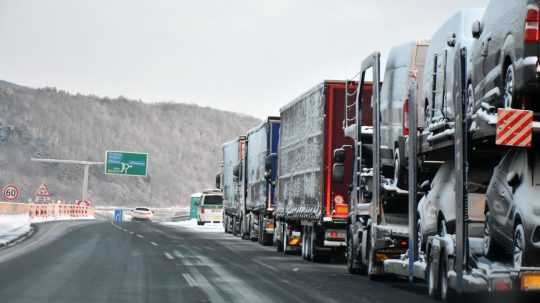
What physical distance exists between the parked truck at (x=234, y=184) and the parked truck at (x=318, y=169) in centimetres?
1525

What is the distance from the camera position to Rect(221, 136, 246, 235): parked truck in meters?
46.1

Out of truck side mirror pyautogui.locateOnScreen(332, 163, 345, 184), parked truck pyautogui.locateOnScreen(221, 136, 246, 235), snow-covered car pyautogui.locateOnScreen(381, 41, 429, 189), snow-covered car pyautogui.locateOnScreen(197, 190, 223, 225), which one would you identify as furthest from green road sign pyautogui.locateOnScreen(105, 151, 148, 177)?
snow-covered car pyautogui.locateOnScreen(381, 41, 429, 189)

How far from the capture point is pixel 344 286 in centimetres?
1877

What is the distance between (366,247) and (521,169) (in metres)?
9.23

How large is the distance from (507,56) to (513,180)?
1.31 meters

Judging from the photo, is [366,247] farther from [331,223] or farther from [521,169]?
[521,169]

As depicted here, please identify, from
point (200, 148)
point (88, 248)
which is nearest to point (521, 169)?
point (88, 248)

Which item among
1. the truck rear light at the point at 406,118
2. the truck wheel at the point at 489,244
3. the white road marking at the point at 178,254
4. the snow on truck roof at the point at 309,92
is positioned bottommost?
the white road marking at the point at 178,254

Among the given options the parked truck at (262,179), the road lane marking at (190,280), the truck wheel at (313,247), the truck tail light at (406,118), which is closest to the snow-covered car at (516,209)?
the truck tail light at (406,118)

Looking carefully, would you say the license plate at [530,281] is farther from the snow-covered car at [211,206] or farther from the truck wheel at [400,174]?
the snow-covered car at [211,206]

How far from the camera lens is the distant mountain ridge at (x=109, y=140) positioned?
144 metres

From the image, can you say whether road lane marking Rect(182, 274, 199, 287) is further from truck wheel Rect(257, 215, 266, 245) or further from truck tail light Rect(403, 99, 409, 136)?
truck wheel Rect(257, 215, 266, 245)

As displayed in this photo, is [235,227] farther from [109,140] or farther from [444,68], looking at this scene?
[109,140]

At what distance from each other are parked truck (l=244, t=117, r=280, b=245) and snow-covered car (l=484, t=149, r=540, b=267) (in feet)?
76.2
